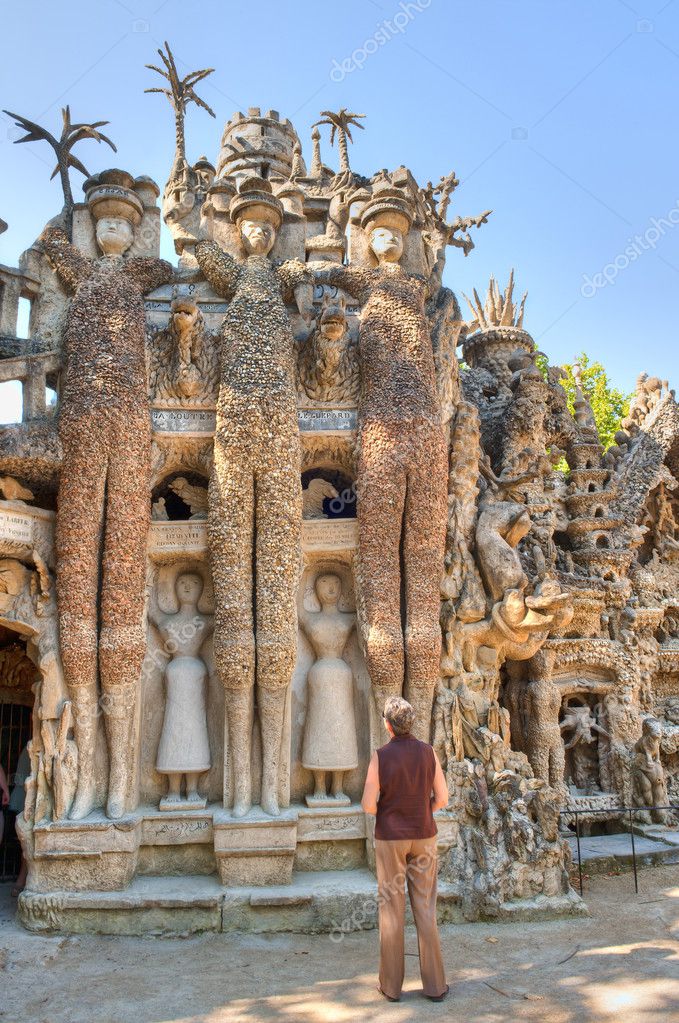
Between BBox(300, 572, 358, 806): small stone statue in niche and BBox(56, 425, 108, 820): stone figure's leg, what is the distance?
1919 millimetres

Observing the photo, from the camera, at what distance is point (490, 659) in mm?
7637

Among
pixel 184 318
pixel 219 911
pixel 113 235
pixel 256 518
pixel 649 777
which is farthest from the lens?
pixel 649 777

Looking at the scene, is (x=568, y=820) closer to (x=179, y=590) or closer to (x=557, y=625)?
(x=557, y=625)

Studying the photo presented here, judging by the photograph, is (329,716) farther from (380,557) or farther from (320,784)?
(380,557)

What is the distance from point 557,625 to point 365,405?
284 cm

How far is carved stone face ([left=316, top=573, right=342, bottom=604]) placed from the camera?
748cm

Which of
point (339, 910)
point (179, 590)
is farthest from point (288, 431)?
point (339, 910)

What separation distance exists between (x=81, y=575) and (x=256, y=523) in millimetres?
1601

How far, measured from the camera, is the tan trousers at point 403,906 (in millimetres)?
4387

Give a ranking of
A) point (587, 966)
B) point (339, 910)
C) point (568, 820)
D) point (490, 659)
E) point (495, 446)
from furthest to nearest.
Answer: point (495, 446) → point (568, 820) → point (490, 659) → point (339, 910) → point (587, 966)

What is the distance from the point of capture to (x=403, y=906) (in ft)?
14.6

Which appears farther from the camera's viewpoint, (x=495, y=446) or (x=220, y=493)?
(x=495, y=446)

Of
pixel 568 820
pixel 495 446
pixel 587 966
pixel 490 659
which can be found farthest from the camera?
pixel 495 446

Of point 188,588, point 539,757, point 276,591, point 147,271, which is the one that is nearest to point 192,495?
point 188,588
